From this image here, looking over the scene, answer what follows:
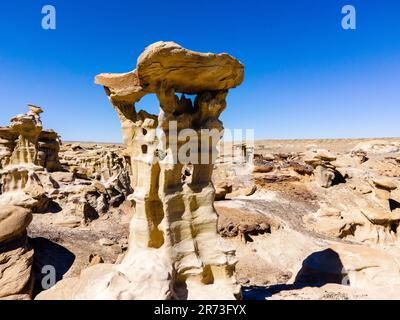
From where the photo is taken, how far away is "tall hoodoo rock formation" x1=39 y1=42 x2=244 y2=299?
6.02m

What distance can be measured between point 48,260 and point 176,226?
25.8 ft

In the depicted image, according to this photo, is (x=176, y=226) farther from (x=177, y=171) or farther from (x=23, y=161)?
(x=23, y=161)

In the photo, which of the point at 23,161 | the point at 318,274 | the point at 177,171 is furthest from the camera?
the point at 23,161

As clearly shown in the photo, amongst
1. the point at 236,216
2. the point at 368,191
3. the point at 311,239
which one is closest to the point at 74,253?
the point at 236,216

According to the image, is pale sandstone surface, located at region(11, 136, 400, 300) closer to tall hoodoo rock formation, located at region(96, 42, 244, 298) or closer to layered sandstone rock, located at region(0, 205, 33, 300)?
layered sandstone rock, located at region(0, 205, 33, 300)

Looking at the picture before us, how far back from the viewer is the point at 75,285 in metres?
7.42

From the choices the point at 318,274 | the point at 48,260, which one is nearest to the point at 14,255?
the point at 48,260

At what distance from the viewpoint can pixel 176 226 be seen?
6.53 metres

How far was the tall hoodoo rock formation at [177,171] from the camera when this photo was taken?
602 centimetres

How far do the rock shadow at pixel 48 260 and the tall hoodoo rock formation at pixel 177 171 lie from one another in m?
3.69

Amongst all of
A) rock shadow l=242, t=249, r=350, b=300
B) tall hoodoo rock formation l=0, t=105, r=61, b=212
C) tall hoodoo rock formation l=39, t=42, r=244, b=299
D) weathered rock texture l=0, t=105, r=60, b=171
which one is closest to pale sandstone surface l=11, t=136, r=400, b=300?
rock shadow l=242, t=249, r=350, b=300

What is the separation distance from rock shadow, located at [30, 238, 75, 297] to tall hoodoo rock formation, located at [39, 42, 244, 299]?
3.69 meters

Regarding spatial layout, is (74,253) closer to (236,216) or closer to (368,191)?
(236,216)
